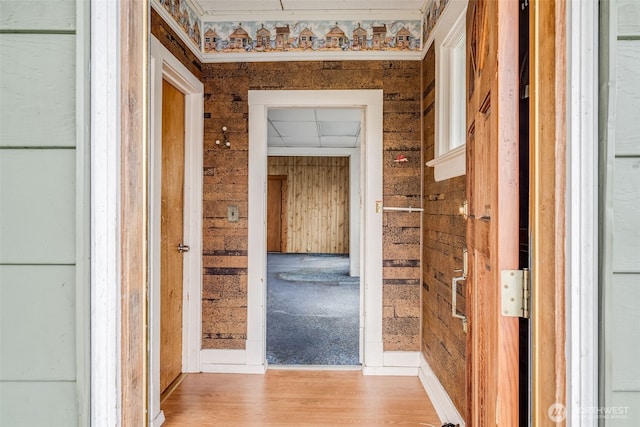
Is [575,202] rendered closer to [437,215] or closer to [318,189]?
[437,215]

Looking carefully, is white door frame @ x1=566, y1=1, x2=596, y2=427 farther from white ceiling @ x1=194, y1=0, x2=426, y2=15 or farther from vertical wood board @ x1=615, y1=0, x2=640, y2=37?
white ceiling @ x1=194, y1=0, x2=426, y2=15

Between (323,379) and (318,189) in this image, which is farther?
(318,189)

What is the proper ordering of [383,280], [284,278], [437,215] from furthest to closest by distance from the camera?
1. [284,278]
2. [383,280]
3. [437,215]

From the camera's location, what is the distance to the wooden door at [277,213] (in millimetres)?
10836

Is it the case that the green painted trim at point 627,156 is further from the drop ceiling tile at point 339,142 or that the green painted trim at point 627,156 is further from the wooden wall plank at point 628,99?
the drop ceiling tile at point 339,142

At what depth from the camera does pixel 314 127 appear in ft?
19.7

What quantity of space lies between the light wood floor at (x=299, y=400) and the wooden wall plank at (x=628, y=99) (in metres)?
2.17

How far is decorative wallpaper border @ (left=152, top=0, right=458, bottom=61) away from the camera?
3072 mm

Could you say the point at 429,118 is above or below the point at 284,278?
above

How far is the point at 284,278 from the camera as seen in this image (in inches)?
284
